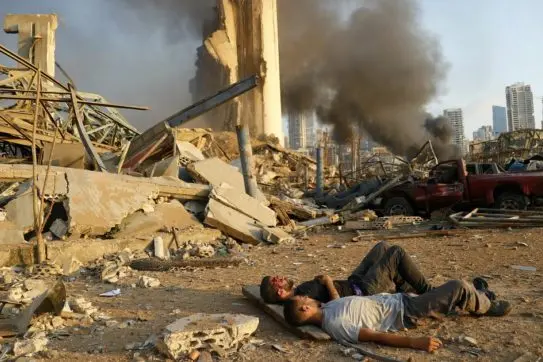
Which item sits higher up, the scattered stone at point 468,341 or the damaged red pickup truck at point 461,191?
the damaged red pickup truck at point 461,191

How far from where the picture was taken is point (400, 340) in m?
3.10

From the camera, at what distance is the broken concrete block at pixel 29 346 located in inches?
128

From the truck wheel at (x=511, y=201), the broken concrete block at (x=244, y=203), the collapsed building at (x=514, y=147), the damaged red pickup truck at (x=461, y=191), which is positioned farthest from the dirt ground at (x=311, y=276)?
the collapsed building at (x=514, y=147)

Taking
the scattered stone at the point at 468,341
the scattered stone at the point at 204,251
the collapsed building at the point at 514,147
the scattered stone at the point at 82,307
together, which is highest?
the collapsed building at the point at 514,147

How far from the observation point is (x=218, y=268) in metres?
6.67

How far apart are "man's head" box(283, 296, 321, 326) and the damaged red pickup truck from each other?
8612mm

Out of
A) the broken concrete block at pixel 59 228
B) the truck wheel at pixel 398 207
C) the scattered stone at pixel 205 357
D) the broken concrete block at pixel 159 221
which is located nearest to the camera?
the scattered stone at pixel 205 357

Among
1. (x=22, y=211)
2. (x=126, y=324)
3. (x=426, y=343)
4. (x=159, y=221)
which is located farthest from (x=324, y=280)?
(x=22, y=211)

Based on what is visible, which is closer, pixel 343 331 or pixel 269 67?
pixel 343 331

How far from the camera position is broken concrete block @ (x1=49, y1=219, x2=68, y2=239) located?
7383mm

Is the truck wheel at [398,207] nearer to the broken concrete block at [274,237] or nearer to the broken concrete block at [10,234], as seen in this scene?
the broken concrete block at [274,237]

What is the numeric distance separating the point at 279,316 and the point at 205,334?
75cm

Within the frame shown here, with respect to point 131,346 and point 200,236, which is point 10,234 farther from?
point 131,346

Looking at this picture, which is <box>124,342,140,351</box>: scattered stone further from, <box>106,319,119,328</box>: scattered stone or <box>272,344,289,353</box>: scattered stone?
<box>272,344,289,353</box>: scattered stone
